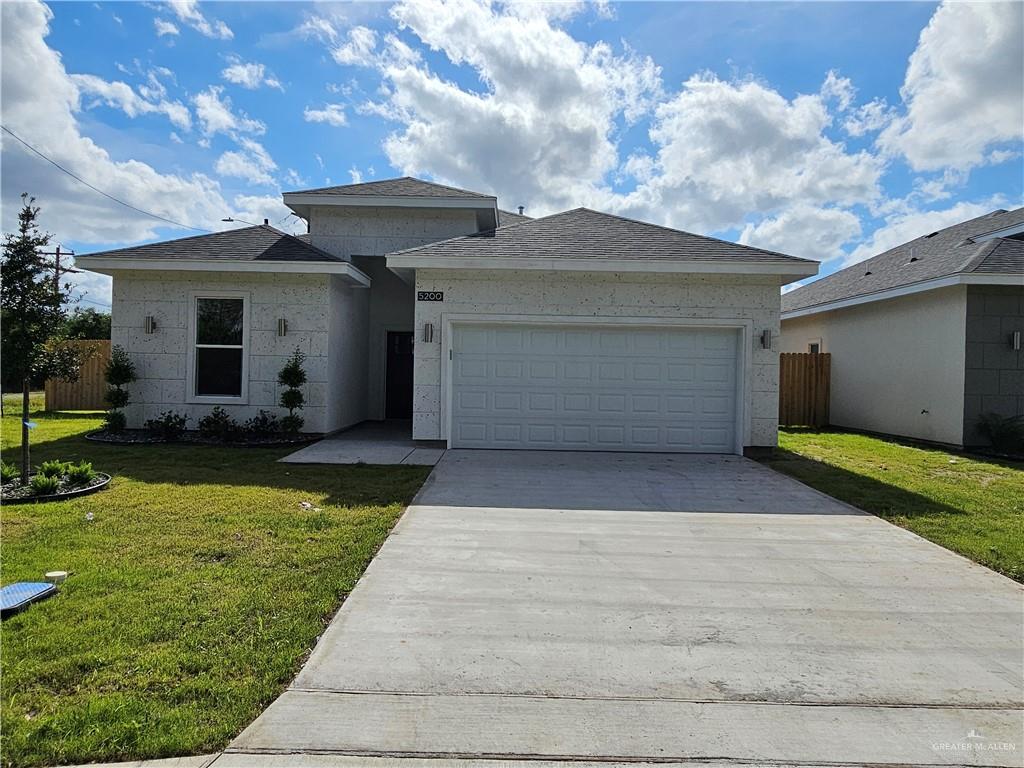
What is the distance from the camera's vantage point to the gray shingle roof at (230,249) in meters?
11.1

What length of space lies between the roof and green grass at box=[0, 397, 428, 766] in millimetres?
11663

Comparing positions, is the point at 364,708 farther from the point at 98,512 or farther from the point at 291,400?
the point at 291,400

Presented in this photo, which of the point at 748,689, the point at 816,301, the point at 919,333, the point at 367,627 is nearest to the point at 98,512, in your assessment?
the point at 367,627

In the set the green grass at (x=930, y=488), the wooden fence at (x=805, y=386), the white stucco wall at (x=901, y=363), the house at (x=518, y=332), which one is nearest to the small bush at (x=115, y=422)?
the house at (x=518, y=332)

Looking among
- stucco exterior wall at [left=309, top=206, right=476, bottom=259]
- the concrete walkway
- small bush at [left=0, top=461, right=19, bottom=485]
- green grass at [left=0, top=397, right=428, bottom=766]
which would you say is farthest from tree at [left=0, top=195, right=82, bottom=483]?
stucco exterior wall at [left=309, top=206, right=476, bottom=259]

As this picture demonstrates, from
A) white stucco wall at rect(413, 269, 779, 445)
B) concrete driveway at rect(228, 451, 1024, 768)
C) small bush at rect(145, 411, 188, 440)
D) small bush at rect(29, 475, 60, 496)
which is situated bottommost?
concrete driveway at rect(228, 451, 1024, 768)

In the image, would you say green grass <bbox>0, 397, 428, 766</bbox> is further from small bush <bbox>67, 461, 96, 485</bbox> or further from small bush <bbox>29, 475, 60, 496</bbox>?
small bush <bbox>29, 475, 60, 496</bbox>

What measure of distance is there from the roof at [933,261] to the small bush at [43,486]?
14.6 meters

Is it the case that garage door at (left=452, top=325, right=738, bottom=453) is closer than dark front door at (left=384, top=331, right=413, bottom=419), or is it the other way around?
garage door at (left=452, top=325, right=738, bottom=453)

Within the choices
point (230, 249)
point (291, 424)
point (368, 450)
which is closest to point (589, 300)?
point (368, 450)

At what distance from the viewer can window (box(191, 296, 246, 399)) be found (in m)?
11.5

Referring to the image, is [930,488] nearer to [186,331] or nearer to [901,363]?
[901,363]

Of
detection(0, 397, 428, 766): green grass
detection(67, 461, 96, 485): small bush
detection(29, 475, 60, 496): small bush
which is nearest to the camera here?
detection(0, 397, 428, 766): green grass

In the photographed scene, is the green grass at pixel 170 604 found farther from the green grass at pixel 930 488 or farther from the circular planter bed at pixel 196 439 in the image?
the green grass at pixel 930 488
